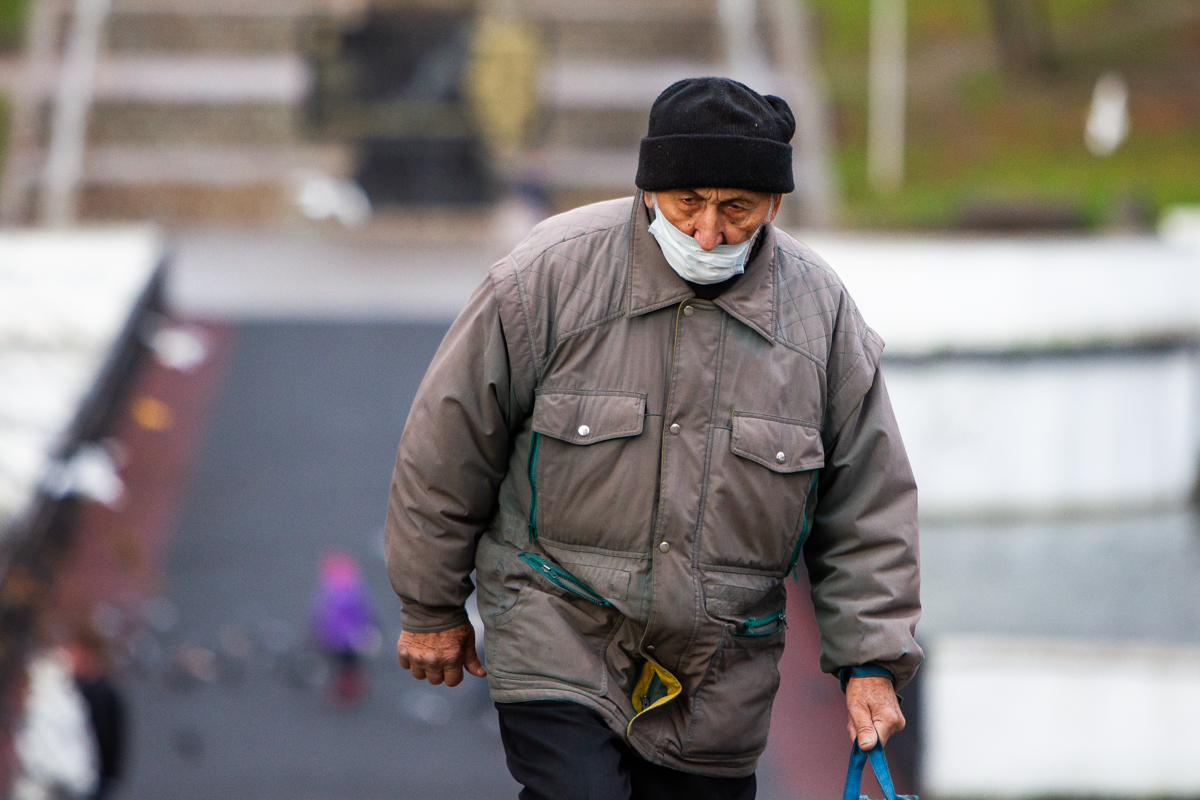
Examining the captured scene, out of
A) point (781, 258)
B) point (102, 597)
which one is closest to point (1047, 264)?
point (102, 597)

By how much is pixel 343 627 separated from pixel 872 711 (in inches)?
286

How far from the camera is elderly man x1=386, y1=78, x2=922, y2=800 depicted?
10.3 ft

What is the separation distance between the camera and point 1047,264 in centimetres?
1487

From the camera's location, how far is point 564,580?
319 cm

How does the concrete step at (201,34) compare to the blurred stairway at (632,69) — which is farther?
the concrete step at (201,34)

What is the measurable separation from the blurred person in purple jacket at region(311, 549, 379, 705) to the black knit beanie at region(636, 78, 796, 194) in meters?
7.44

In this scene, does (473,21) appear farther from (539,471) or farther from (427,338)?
(539,471)

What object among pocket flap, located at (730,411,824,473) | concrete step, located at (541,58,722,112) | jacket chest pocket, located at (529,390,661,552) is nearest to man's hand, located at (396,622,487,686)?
jacket chest pocket, located at (529,390,661,552)

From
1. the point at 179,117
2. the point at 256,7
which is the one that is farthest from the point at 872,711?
the point at 256,7

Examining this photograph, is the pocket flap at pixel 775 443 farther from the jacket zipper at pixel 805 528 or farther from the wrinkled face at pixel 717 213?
the wrinkled face at pixel 717 213

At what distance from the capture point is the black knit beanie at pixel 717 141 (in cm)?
301

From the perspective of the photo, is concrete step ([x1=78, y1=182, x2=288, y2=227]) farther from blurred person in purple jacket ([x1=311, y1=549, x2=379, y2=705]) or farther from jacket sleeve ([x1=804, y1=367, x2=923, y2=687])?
jacket sleeve ([x1=804, y1=367, x2=923, y2=687])

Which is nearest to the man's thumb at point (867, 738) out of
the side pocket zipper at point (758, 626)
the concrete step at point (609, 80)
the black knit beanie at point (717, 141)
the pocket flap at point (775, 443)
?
the side pocket zipper at point (758, 626)

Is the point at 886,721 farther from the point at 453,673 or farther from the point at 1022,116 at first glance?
the point at 1022,116
